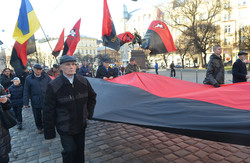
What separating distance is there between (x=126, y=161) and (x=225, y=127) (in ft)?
6.57

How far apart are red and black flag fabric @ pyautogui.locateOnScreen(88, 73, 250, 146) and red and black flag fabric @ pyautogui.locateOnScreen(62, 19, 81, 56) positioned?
5.53 meters

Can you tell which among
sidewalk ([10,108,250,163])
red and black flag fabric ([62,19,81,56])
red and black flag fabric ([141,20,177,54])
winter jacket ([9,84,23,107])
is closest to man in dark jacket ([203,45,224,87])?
sidewalk ([10,108,250,163])

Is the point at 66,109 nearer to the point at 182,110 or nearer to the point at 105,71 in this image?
the point at 182,110

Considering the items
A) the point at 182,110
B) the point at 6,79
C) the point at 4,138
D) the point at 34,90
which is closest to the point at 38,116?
the point at 34,90

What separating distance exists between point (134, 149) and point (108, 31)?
19.1 feet

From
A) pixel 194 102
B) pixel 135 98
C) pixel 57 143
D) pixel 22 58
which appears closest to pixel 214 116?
pixel 194 102

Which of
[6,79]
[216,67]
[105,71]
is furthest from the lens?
[6,79]

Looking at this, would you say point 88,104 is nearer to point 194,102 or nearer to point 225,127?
point 194,102

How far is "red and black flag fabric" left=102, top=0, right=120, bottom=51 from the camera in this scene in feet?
26.2

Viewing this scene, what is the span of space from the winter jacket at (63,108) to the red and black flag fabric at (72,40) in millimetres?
6872

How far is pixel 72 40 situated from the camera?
9141 mm

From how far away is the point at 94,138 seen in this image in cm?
469

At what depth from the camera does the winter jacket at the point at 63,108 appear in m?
2.49

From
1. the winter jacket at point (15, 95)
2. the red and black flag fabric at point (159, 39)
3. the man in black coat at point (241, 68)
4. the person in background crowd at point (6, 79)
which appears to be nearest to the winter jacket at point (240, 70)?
the man in black coat at point (241, 68)
